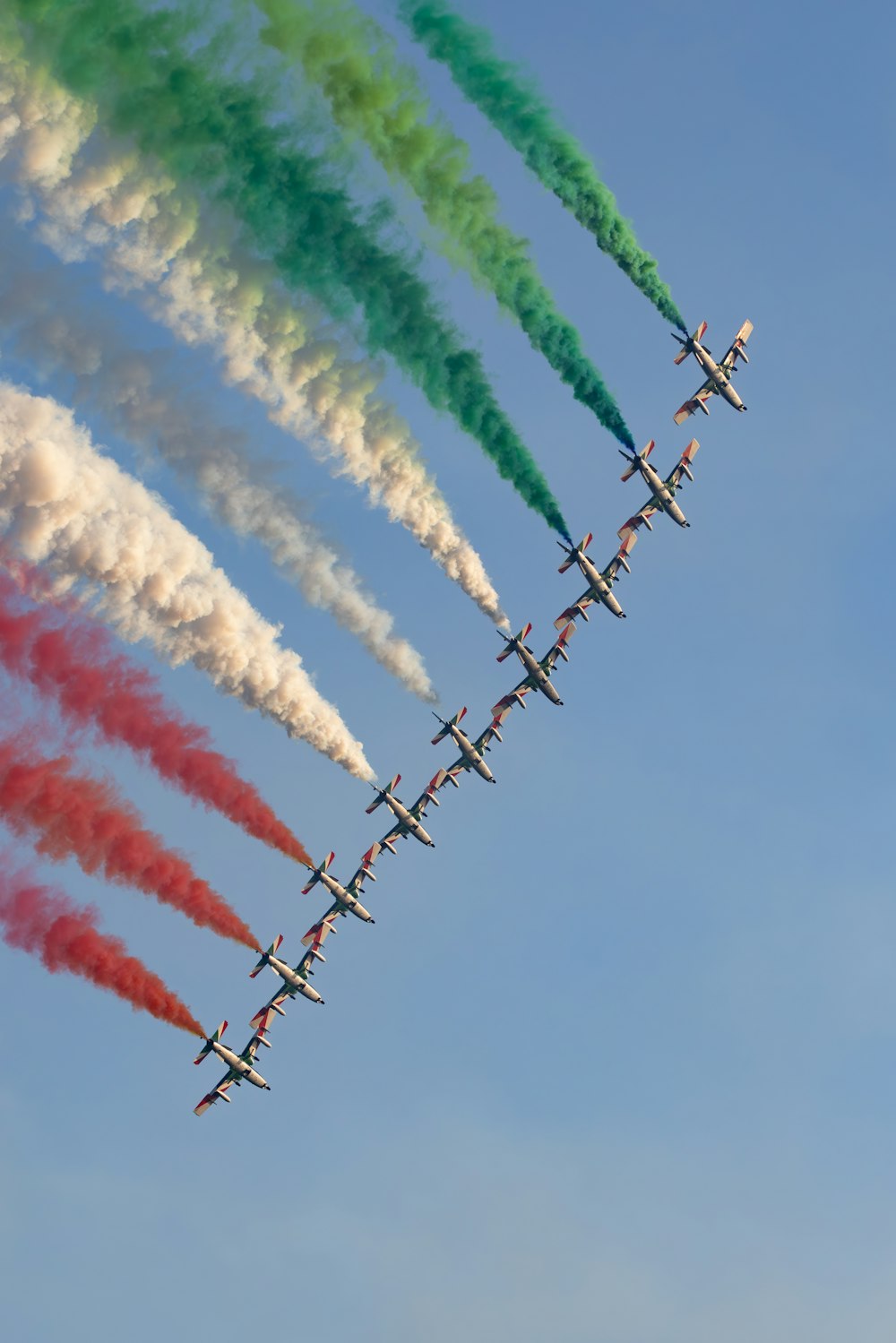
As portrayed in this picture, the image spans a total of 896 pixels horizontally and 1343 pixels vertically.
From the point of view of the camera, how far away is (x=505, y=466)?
46156mm

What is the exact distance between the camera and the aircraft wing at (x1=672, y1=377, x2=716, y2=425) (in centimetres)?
5678

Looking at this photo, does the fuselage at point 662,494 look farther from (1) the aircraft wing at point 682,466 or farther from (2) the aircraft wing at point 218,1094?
(2) the aircraft wing at point 218,1094

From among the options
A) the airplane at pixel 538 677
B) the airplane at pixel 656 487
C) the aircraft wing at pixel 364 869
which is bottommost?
the aircraft wing at pixel 364 869

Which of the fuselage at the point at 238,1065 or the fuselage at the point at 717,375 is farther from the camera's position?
the fuselage at the point at 717,375

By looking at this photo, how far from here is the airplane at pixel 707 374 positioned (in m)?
56.0

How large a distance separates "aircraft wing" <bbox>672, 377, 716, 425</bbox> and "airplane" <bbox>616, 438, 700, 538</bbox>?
1304 millimetres

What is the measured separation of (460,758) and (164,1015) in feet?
44.8

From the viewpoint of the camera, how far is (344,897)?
52.8 m

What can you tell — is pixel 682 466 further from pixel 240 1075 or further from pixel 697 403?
pixel 240 1075

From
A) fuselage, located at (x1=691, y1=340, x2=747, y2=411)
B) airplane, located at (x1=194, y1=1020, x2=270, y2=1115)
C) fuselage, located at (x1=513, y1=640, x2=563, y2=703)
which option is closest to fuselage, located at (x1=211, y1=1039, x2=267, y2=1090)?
airplane, located at (x1=194, y1=1020, x2=270, y2=1115)

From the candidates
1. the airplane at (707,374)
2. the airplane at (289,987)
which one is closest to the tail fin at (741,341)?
the airplane at (707,374)

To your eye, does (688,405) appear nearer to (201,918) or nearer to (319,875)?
(319,875)

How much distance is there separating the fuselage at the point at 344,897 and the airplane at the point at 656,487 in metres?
14.3

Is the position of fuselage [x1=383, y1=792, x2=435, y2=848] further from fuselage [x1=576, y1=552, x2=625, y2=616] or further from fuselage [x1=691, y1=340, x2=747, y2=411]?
fuselage [x1=691, y1=340, x2=747, y2=411]
